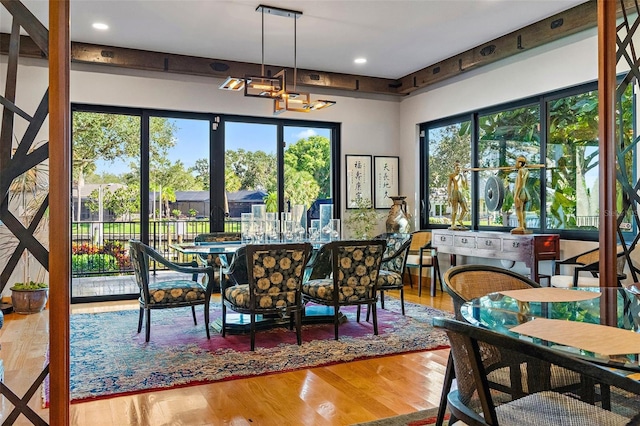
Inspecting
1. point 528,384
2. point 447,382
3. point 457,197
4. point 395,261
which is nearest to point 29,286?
point 395,261

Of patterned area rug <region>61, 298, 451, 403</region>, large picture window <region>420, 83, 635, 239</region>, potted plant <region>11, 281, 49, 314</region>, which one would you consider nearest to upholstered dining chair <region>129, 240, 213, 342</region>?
patterned area rug <region>61, 298, 451, 403</region>

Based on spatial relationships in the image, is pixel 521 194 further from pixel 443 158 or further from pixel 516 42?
pixel 443 158

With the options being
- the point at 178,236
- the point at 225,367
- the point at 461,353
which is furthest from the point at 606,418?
the point at 178,236

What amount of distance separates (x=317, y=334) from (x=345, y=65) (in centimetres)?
391

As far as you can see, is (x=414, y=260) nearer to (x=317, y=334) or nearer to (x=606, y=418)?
(x=317, y=334)

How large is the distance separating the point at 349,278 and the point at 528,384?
2.78 metres

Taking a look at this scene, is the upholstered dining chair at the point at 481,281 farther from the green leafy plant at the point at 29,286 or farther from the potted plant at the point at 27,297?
the green leafy plant at the point at 29,286

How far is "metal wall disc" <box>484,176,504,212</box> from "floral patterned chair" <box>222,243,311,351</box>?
3.12 meters

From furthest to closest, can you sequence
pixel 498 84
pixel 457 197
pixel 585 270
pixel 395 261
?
pixel 457 197, pixel 498 84, pixel 395 261, pixel 585 270

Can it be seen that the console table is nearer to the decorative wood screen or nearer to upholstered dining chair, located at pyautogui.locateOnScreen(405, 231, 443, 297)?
upholstered dining chair, located at pyautogui.locateOnScreen(405, 231, 443, 297)

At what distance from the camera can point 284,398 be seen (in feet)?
9.43

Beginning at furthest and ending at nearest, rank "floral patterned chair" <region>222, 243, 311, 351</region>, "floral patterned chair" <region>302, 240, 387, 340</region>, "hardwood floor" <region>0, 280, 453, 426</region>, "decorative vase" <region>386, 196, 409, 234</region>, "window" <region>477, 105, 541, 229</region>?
1. "decorative vase" <region>386, 196, 409, 234</region>
2. "window" <region>477, 105, 541, 229</region>
3. "floral patterned chair" <region>302, 240, 387, 340</region>
4. "floral patterned chair" <region>222, 243, 311, 351</region>
5. "hardwood floor" <region>0, 280, 453, 426</region>

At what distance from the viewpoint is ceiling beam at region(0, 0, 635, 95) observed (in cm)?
488

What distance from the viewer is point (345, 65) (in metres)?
6.69
